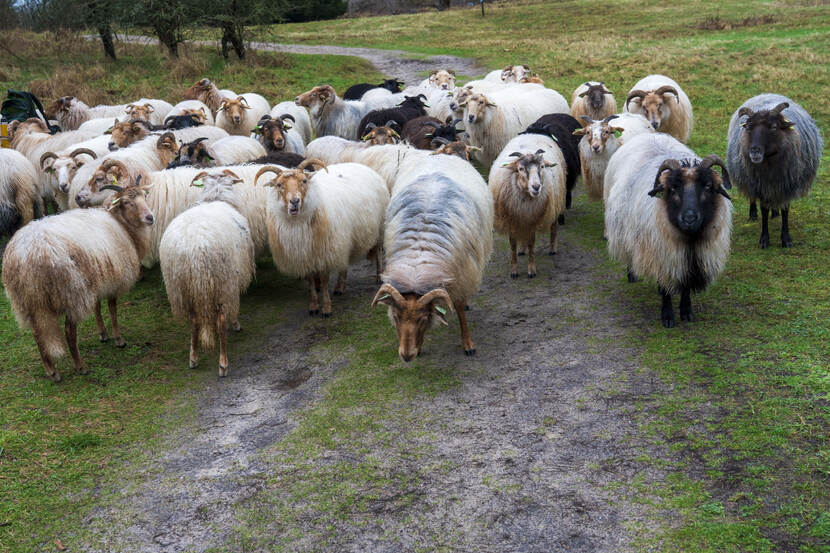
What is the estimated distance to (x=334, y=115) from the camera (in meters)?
13.7

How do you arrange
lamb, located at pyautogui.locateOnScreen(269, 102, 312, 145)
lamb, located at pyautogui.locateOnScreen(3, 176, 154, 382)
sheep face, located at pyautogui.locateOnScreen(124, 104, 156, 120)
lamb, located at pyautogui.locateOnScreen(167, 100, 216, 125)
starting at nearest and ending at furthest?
lamb, located at pyautogui.locateOnScreen(3, 176, 154, 382) < sheep face, located at pyautogui.locateOnScreen(124, 104, 156, 120) < lamb, located at pyautogui.locateOnScreen(167, 100, 216, 125) < lamb, located at pyautogui.locateOnScreen(269, 102, 312, 145)

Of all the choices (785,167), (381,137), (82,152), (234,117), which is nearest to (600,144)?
(785,167)

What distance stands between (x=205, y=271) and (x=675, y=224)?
4701 millimetres

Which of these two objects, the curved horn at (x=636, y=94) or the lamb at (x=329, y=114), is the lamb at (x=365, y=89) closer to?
the lamb at (x=329, y=114)

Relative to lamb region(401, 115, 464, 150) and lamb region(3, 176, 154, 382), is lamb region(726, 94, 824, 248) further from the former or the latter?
lamb region(3, 176, 154, 382)

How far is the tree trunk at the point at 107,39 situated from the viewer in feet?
84.7

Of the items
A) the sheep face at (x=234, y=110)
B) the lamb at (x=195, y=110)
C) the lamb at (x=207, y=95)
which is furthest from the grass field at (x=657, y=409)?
the lamb at (x=207, y=95)

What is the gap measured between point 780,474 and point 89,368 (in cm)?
655

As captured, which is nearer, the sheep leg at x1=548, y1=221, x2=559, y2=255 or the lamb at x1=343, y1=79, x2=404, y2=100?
the sheep leg at x1=548, y1=221, x2=559, y2=255

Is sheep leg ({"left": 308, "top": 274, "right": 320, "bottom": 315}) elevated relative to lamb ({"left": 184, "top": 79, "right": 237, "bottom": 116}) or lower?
lower

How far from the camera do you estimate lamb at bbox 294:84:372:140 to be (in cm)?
1343

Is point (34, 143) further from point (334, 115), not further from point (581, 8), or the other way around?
point (581, 8)

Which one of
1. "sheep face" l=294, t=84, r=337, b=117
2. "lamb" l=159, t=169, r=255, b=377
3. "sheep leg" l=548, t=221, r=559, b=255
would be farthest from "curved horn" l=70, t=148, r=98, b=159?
"sheep leg" l=548, t=221, r=559, b=255

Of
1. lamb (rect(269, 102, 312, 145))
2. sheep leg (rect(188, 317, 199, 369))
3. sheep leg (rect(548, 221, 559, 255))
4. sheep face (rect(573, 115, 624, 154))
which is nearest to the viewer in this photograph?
sheep leg (rect(188, 317, 199, 369))
